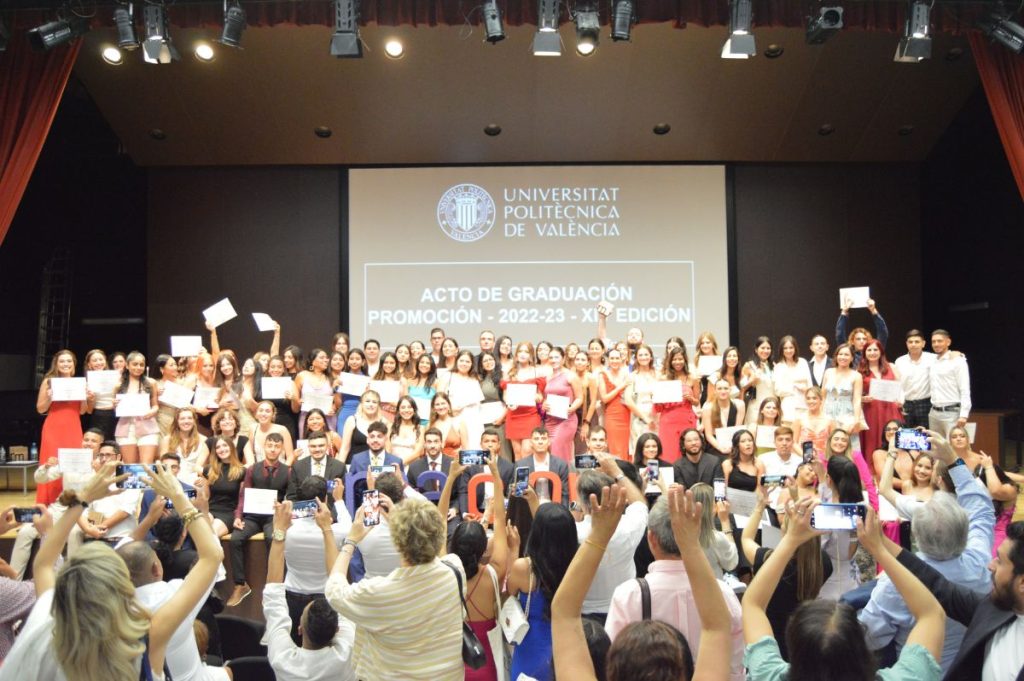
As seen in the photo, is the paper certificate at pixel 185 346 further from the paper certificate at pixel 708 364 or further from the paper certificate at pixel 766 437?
the paper certificate at pixel 766 437

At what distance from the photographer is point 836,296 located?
10789 millimetres

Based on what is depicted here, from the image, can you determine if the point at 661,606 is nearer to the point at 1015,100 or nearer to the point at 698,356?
the point at 698,356

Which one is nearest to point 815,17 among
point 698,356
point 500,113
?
point 698,356

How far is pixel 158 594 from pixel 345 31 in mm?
5108

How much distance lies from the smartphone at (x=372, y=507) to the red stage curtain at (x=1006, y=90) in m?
6.16

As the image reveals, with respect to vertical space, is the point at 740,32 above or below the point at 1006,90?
above

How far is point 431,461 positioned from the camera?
20.4 feet

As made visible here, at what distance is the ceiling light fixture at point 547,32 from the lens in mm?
6645

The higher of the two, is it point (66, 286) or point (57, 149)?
point (57, 149)

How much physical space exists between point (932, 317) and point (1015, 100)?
4133 millimetres

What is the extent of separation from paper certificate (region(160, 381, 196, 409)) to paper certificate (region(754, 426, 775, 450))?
4287mm

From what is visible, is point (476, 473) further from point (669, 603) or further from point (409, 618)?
point (669, 603)

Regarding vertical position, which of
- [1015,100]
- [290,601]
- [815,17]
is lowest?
[290,601]

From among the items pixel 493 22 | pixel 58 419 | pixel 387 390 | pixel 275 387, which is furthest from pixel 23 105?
pixel 493 22
